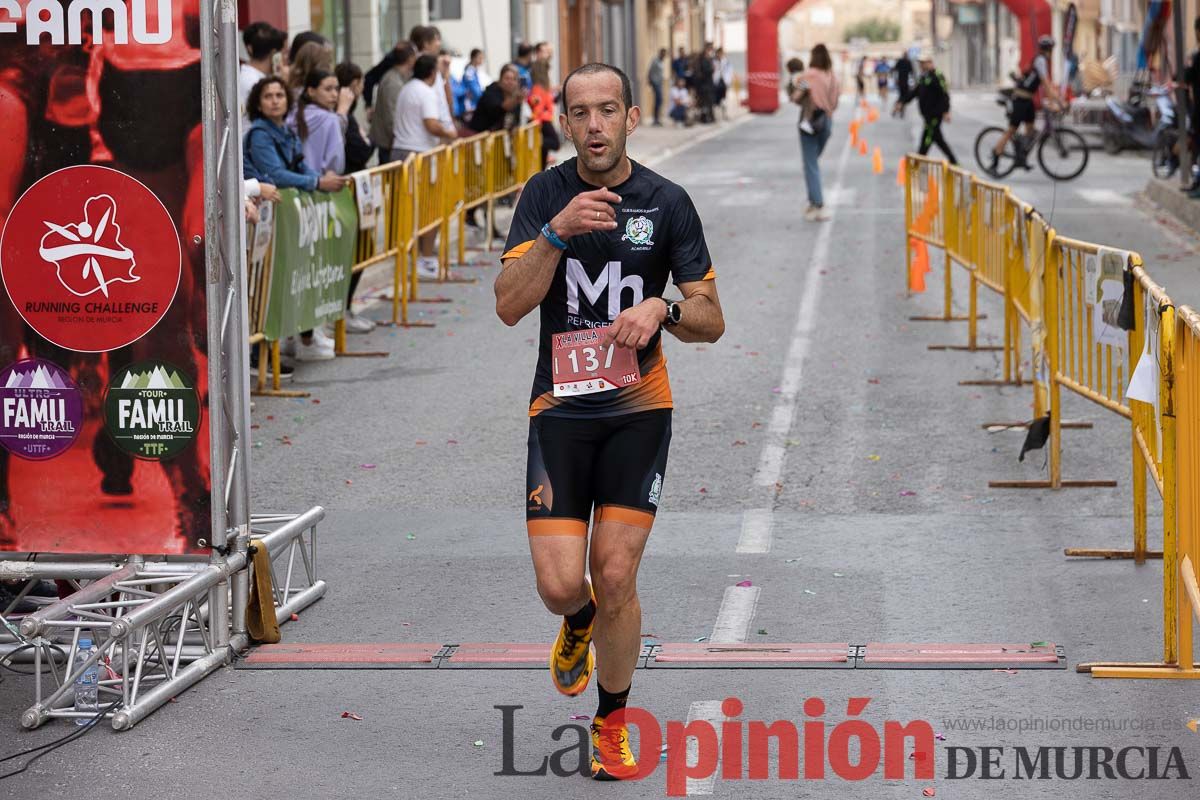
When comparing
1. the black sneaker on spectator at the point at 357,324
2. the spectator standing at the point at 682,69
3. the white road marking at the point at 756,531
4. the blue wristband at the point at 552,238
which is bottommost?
the white road marking at the point at 756,531

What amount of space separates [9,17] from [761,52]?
65.5m

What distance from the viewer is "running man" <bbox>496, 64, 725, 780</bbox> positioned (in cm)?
532

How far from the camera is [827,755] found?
568 centimetres

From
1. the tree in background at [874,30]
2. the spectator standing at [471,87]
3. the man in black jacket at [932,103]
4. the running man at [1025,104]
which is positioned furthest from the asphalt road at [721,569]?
the tree in background at [874,30]

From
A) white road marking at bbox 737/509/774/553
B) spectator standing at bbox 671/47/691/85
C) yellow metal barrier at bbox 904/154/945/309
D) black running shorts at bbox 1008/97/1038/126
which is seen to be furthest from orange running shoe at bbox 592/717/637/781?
spectator standing at bbox 671/47/691/85

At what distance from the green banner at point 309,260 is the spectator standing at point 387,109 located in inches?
195

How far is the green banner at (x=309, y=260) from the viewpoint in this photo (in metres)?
12.2

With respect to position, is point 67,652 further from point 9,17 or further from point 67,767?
point 9,17

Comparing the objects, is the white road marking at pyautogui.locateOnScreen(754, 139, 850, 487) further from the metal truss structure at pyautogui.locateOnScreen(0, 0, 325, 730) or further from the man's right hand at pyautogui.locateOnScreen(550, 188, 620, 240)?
the man's right hand at pyautogui.locateOnScreen(550, 188, 620, 240)

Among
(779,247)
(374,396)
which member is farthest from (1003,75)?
(374,396)

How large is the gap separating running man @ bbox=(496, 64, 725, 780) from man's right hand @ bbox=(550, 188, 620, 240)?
0.37 feet

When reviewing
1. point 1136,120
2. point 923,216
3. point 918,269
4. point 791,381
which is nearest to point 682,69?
point 1136,120

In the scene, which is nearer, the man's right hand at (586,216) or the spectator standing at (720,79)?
the man's right hand at (586,216)

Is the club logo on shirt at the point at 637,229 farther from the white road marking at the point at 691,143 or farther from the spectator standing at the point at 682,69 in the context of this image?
the spectator standing at the point at 682,69
